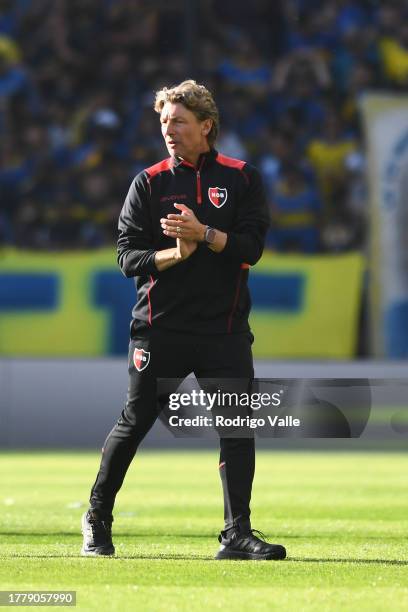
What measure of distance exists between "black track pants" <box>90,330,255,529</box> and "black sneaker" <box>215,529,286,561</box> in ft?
0.16

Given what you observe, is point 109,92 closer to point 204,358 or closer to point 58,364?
point 58,364

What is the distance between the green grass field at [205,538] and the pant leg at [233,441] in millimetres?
250

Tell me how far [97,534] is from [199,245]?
4.32ft

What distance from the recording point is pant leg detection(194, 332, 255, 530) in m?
6.03

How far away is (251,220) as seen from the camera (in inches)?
241

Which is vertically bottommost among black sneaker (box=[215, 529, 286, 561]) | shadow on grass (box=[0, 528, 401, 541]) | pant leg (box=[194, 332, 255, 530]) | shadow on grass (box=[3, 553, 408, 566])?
shadow on grass (box=[0, 528, 401, 541])

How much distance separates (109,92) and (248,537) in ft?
46.1

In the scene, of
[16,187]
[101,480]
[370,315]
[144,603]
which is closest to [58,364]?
[16,187]

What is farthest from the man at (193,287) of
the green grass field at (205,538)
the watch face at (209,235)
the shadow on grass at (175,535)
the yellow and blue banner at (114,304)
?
the yellow and blue banner at (114,304)

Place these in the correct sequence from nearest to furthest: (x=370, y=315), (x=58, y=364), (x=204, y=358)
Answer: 1. (x=204, y=358)
2. (x=58, y=364)
3. (x=370, y=315)

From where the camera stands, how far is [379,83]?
19531 millimetres

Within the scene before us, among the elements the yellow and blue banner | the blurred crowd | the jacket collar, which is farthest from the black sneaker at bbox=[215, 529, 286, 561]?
the blurred crowd

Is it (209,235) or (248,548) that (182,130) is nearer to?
(209,235)

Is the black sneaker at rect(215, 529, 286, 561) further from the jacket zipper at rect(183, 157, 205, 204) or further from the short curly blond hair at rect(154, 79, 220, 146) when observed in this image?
the short curly blond hair at rect(154, 79, 220, 146)
